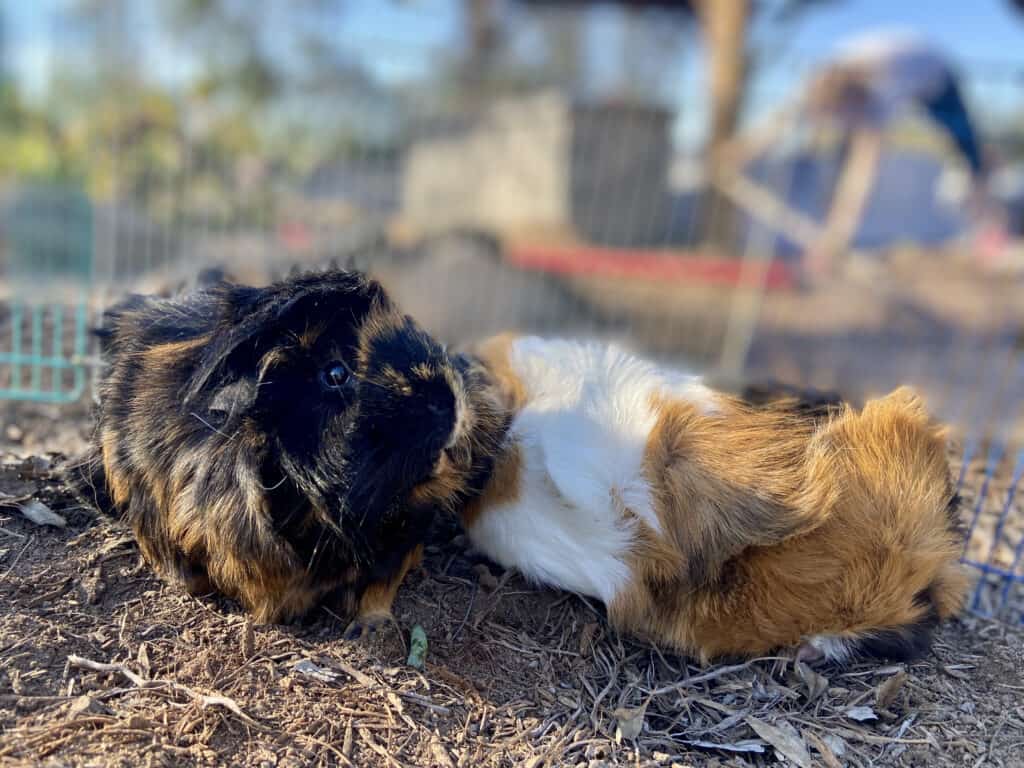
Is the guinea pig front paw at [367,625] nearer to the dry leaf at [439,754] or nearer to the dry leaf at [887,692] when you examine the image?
the dry leaf at [439,754]

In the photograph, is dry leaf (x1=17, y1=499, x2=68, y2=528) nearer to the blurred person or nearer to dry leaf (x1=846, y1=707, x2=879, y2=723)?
dry leaf (x1=846, y1=707, x2=879, y2=723)

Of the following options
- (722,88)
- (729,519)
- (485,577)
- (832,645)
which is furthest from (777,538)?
(722,88)

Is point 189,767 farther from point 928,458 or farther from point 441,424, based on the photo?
point 928,458

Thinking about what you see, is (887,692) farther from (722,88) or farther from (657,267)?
(722,88)

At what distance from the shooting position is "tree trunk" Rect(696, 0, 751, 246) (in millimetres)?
7688

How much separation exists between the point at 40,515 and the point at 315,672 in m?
0.83

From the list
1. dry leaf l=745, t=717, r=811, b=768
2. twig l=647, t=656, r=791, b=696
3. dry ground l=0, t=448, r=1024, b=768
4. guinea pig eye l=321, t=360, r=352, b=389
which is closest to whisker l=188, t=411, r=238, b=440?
guinea pig eye l=321, t=360, r=352, b=389

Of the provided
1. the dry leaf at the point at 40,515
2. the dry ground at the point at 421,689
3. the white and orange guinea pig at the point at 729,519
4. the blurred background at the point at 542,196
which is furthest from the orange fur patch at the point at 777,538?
the blurred background at the point at 542,196

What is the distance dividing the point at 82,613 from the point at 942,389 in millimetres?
6367

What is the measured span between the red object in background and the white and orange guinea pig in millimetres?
4910

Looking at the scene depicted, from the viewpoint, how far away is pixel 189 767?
1332 mm

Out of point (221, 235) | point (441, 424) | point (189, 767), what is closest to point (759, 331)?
point (221, 235)

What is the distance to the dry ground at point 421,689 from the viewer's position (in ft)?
4.67

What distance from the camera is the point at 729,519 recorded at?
1.69 m
